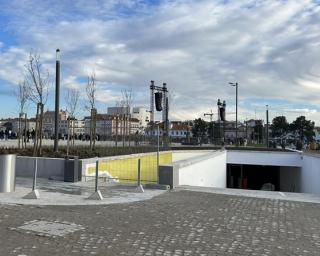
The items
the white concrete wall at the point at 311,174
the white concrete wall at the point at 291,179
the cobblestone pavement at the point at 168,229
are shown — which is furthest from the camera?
the white concrete wall at the point at 291,179

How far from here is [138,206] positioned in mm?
10172

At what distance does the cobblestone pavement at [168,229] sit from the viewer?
21.3ft

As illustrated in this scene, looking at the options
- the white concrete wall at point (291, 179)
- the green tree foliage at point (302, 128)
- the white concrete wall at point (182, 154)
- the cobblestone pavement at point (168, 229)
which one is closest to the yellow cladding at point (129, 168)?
the cobblestone pavement at point (168, 229)

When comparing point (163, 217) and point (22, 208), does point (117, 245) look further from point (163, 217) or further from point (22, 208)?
point (22, 208)

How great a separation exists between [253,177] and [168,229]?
A: 42.5 metres

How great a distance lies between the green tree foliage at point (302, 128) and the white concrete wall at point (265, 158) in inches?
A: 2374

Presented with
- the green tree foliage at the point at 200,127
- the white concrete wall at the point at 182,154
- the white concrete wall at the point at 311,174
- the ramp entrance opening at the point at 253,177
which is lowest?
the ramp entrance opening at the point at 253,177

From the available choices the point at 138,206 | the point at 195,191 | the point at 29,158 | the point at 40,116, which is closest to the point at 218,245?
the point at 138,206

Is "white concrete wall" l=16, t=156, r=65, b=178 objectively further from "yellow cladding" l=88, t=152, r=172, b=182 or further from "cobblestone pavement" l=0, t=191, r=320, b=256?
"cobblestone pavement" l=0, t=191, r=320, b=256

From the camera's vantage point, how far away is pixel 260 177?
48.4 meters

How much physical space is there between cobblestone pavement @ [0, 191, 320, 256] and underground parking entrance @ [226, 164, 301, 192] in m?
31.3

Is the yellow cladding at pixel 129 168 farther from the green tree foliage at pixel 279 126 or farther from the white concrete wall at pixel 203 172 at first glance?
the green tree foliage at pixel 279 126

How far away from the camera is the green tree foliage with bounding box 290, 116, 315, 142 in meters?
94.9

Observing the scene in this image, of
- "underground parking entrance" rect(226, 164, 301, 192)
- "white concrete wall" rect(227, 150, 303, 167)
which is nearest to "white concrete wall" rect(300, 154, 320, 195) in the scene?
"white concrete wall" rect(227, 150, 303, 167)
